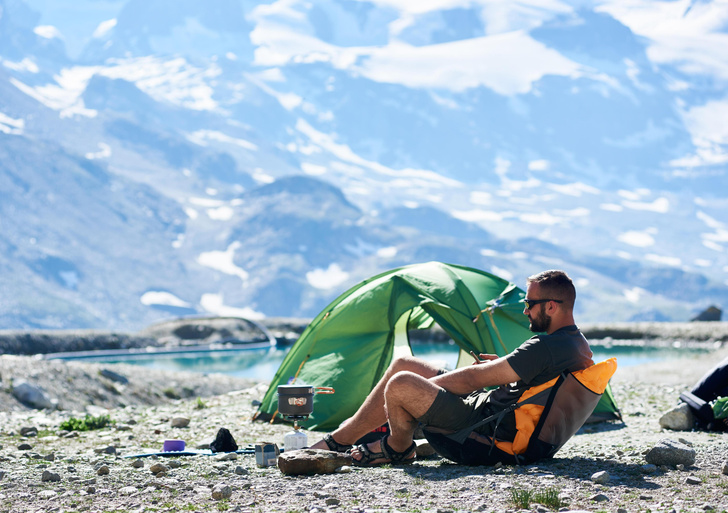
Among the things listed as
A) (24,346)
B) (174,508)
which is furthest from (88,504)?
(24,346)

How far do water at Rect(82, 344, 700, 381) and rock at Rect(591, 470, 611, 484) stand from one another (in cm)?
3189

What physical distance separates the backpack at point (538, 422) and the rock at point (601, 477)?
758 mm

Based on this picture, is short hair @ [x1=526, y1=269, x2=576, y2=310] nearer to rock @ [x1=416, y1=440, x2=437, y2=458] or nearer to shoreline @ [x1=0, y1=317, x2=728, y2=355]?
rock @ [x1=416, y1=440, x2=437, y2=458]

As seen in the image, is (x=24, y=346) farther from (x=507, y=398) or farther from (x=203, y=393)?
(x=507, y=398)

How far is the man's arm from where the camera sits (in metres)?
7.12

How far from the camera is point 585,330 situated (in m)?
60.0

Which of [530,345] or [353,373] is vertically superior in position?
[530,345]

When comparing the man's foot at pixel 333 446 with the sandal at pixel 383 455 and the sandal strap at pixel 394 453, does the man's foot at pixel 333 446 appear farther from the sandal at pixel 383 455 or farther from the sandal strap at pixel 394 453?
the sandal strap at pixel 394 453

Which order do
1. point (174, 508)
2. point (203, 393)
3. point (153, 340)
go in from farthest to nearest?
1. point (153, 340)
2. point (203, 393)
3. point (174, 508)

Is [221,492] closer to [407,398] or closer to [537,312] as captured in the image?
[407,398]

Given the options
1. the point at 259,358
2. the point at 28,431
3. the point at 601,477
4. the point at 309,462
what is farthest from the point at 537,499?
the point at 259,358

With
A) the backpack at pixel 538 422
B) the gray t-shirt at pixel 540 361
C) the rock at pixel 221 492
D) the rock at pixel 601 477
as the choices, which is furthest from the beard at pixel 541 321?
the rock at pixel 221 492

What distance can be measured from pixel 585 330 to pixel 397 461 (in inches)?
2144

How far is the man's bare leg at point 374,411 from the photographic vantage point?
26.0 ft
